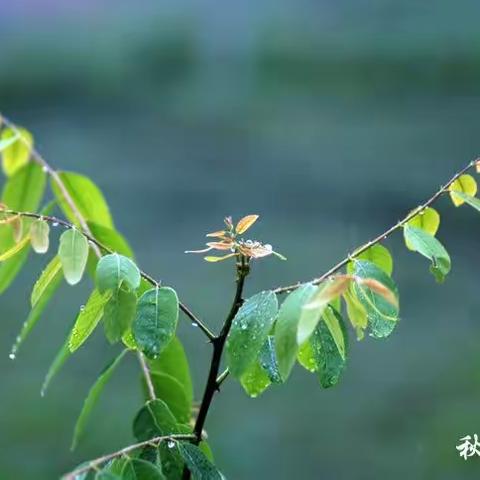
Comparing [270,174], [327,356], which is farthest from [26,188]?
[270,174]

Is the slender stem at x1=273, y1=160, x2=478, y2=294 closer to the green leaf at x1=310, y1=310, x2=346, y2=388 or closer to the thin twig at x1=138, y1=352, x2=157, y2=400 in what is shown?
the green leaf at x1=310, y1=310, x2=346, y2=388

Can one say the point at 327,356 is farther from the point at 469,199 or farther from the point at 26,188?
the point at 26,188

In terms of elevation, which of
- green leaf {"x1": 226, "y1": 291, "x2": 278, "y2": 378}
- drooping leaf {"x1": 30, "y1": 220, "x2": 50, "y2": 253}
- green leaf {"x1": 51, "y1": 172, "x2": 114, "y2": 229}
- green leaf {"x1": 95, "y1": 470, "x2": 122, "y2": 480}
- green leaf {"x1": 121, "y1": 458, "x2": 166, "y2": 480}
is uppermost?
green leaf {"x1": 51, "y1": 172, "x2": 114, "y2": 229}

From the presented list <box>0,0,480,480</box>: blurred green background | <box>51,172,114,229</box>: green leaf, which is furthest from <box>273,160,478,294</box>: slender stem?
<box>0,0,480,480</box>: blurred green background

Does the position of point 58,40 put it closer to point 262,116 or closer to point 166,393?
point 262,116

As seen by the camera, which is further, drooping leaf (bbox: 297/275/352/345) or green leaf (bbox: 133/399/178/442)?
green leaf (bbox: 133/399/178/442)

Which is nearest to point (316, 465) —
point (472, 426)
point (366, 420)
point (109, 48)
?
point (366, 420)
